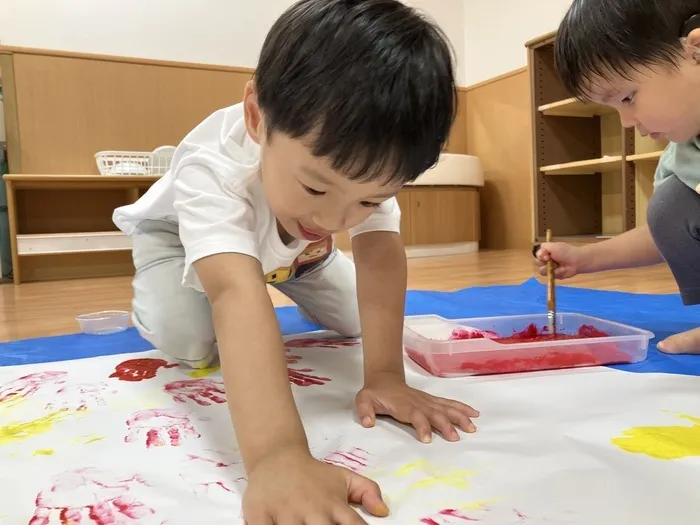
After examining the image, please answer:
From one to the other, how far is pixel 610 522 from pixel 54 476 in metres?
0.39

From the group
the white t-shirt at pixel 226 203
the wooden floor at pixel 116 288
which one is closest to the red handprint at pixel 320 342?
the white t-shirt at pixel 226 203

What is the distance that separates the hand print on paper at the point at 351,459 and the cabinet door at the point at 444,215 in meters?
2.32

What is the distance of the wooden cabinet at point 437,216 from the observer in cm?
274

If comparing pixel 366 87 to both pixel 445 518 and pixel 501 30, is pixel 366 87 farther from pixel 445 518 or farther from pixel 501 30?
pixel 501 30

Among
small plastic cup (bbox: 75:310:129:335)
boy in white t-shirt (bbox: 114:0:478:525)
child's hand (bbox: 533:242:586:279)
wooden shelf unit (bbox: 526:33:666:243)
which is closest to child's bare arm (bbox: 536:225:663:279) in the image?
child's hand (bbox: 533:242:586:279)

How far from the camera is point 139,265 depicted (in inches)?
34.1

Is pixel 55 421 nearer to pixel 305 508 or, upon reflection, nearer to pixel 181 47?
pixel 305 508

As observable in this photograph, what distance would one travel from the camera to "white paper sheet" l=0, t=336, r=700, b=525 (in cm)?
38

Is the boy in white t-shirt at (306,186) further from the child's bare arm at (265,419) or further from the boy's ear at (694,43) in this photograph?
the boy's ear at (694,43)

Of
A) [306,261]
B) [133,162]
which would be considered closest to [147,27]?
[133,162]

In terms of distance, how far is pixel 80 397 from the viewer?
65 centimetres

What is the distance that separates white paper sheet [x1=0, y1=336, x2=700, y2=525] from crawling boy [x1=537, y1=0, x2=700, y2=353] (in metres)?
0.27

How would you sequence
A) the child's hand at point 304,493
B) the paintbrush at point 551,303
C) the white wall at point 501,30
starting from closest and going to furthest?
1. the child's hand at point 304,493
2. the paintbrush at point 551,303
3. the white wall at point 501,30

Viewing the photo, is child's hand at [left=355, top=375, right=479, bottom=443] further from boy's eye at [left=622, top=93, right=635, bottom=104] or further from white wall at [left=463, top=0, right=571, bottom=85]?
white wall at [left=463, top=0, right=571, bottom=85]
